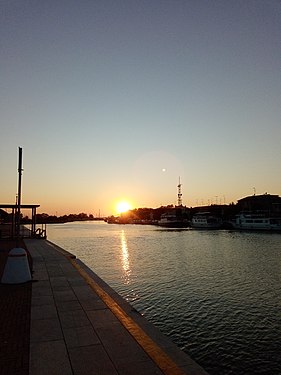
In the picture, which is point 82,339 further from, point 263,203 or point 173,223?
point 263,203

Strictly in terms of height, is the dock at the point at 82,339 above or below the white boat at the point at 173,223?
below

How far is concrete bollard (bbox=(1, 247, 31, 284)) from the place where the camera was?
42.1ft

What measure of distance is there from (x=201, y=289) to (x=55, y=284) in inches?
384

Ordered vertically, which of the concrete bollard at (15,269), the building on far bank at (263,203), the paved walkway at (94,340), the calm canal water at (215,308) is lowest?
the calm canal water at (215,308)

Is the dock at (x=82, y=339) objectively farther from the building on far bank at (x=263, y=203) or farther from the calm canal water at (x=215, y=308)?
the building on far bank at (x=263, y=203)

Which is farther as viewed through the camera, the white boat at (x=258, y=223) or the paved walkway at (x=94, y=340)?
the white boat at (x=258, y=223)

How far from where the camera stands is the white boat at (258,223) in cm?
9180

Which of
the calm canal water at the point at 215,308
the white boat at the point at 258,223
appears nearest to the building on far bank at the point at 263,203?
the white boat at the point at 258,223

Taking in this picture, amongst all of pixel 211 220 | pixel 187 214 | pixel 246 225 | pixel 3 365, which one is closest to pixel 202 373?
pixel 3 365

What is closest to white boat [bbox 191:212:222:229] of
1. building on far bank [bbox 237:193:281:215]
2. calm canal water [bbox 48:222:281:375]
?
building on far bank [bbox 237:193:281:215]

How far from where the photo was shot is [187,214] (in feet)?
593

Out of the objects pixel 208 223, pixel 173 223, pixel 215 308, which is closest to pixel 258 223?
pixel 208 223

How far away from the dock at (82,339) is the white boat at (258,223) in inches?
3492

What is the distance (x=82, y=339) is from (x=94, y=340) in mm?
292
